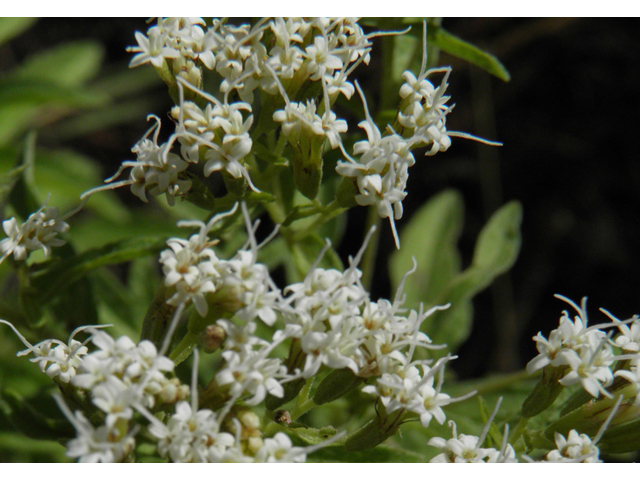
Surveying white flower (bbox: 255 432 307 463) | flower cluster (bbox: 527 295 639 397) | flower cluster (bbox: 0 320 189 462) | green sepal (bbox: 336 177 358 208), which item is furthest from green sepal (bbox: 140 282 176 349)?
flower cluster (bbox: 527 295 639 397)

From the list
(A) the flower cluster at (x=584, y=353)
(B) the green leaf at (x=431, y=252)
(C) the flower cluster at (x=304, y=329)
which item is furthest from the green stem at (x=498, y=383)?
(C) the flower cluster at (x=304, y=329)

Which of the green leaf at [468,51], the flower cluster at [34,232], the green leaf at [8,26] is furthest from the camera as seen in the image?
the green leaf at [8,26]

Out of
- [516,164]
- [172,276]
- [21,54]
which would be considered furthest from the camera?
[21,54]

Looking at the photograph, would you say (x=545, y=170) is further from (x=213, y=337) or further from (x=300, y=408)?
(x=213, y=337)

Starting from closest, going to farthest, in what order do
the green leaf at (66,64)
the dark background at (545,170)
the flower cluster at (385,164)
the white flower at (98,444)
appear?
the white flower at (98,444) < the flower cluster at (385,164) < the green leaf at (66,64) < the dark background at (545,170)

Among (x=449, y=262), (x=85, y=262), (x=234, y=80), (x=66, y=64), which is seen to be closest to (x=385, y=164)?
(x=234, y=80)

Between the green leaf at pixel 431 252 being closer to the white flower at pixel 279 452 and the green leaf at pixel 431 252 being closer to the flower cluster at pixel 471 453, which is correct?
the flower cluster at pixel 471 453

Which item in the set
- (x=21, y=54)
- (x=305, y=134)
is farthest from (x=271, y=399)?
(x=21, y=54)

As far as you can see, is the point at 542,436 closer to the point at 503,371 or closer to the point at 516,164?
the point at 503,371
